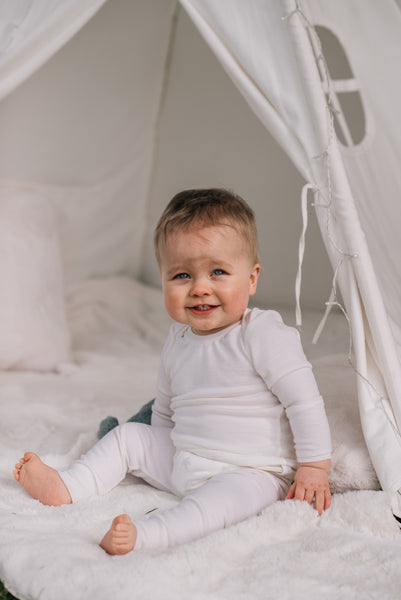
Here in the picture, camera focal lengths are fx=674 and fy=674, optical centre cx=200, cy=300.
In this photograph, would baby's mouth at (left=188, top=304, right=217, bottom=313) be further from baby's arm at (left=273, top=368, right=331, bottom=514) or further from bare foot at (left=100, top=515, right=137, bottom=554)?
bare foot at (left=100, top=515, right=137, bottom=554)

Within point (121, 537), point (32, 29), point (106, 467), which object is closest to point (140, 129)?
point (32, 29)

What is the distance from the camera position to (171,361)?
137 cm

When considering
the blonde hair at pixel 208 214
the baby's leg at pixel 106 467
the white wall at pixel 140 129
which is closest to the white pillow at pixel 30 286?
the white wall at pixel 140 129

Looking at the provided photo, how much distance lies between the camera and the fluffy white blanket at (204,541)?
94cm

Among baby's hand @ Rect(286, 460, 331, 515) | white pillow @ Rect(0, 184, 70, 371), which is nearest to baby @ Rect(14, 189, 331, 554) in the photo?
baby's hand @ Rect(286, 460, 331, 515)

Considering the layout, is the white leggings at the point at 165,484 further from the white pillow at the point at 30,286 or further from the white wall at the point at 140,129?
the white wall at the point at 140,129

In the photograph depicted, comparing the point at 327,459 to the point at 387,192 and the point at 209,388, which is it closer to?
the point at 209,388

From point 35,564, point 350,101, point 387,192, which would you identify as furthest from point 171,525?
point 350,101

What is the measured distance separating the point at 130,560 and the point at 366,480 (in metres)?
0.48

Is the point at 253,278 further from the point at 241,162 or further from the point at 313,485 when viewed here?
the point at 241,162

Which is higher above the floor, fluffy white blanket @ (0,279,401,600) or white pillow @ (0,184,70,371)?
white pillow @ (0,184,70,371)

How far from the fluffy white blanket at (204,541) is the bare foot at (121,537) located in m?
0.02

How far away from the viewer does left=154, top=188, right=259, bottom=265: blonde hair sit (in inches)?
48.8

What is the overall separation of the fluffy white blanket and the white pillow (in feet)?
1.10
